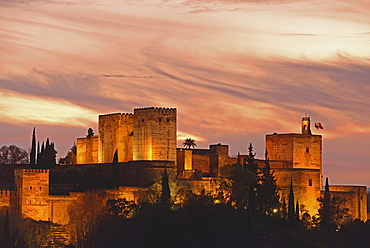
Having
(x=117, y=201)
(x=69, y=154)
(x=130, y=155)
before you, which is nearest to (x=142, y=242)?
(x=117, y=201)

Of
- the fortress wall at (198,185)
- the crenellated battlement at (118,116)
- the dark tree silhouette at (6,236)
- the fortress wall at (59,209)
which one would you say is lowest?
the dark tree silhouette at (6,236)

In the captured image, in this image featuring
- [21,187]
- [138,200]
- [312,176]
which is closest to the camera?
[21,187]

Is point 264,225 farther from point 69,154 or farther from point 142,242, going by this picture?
point 69,154

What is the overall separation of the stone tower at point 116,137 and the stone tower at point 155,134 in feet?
5.21

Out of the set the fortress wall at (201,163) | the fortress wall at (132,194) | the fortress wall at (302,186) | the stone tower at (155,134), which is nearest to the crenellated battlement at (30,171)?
the fortress wall at (132,194)

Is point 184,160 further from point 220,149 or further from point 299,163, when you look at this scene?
point 299,163

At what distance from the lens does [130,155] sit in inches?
3369

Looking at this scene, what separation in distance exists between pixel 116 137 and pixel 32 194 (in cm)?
1568

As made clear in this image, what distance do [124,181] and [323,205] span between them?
1682 centimetres

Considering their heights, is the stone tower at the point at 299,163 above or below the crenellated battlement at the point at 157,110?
below

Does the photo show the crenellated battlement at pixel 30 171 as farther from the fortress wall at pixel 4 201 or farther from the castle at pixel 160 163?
the fortress wall at pixel 4 201

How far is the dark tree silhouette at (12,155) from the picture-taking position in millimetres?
106938

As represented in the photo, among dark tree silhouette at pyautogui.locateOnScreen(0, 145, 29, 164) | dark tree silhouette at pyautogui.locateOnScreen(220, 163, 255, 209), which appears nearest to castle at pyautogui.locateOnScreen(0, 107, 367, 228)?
dark tree silhouette at pyautogui.locateOnScreen(220, 163, 255, 209)

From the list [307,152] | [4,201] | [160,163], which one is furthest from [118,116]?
[4,201]
